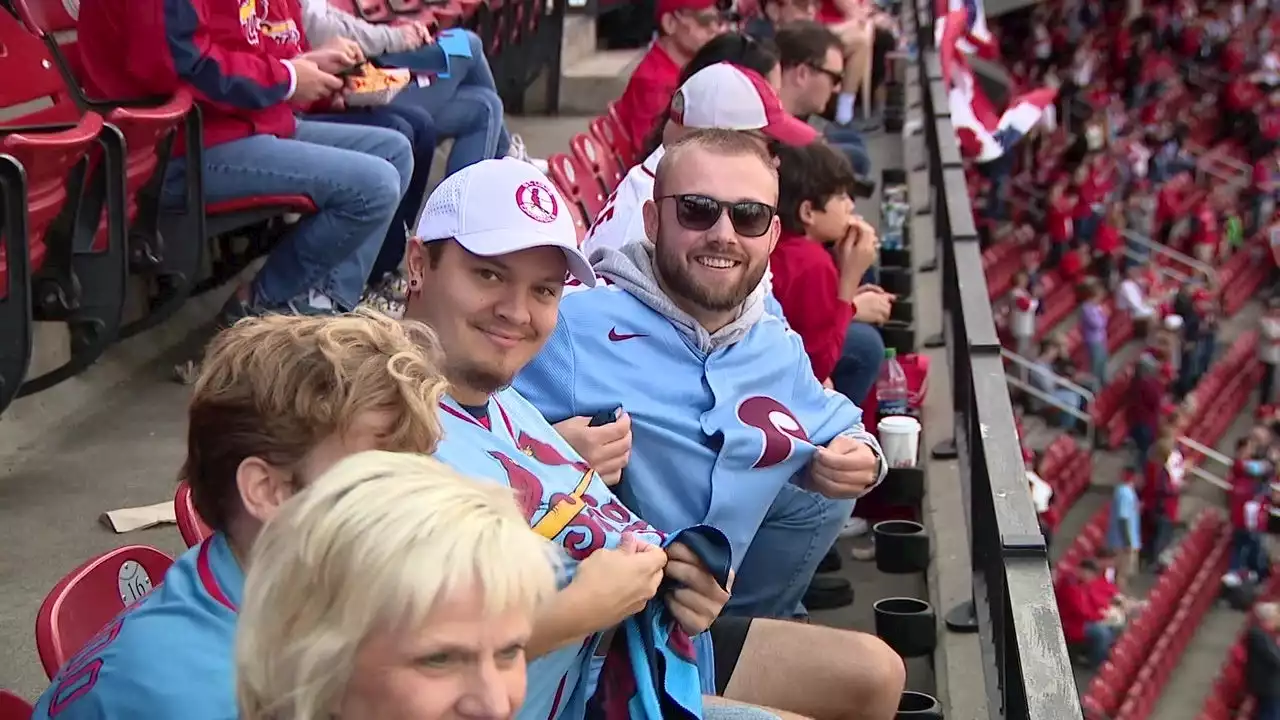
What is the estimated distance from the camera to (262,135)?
3.63m

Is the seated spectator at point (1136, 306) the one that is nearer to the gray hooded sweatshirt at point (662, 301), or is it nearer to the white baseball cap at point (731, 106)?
the white baseball cap at point (731, 106)

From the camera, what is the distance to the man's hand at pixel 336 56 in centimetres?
387

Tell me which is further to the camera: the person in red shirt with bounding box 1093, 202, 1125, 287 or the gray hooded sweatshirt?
the person in red shirt with bounding box 1093, 202, 1125, 287

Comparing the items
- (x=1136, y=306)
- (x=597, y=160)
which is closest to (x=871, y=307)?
(x=597, y=160)

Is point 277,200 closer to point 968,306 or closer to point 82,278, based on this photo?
point 82,278

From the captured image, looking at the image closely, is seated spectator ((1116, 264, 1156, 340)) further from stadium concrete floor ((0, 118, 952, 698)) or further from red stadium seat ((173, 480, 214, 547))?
red stadium seat ((173, 480, 214, 547))

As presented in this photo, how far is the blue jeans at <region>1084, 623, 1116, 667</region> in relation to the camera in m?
9.74

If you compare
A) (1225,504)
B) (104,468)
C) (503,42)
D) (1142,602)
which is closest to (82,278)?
(104,468)

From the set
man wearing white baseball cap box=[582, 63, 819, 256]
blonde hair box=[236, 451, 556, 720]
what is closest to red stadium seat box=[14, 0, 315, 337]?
man wearing white baseball cap box=[582, 63, 819, 256]

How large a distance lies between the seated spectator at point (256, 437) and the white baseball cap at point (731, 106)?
217 centimetres

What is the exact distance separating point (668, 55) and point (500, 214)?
3.45 m

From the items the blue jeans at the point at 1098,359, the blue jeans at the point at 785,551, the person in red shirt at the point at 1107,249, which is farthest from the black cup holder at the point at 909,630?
the person in red shirt at the point at 1107,249

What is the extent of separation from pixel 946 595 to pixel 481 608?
2.82 meters

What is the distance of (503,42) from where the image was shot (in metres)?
7.65
